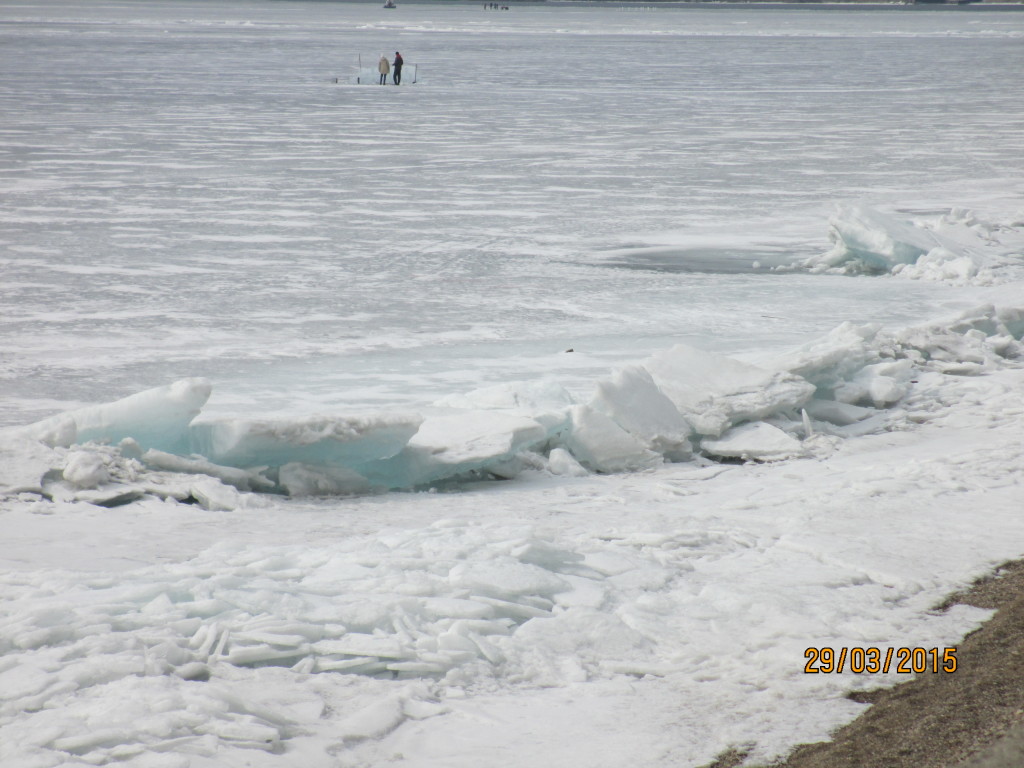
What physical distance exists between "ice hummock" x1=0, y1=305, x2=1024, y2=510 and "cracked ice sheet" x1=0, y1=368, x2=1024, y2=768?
16 centimetres

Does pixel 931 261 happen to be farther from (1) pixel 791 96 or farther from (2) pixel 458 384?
(1) pixel 791 96

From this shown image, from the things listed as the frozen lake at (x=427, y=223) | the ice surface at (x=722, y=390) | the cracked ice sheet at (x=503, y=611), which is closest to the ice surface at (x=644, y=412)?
the ice surface at (x=722, y=390)

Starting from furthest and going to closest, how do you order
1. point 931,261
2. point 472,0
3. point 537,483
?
point 472,0 → point 931,261 → point 537,483

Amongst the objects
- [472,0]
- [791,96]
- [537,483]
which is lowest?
[537,483]

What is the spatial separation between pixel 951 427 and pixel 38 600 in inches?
138

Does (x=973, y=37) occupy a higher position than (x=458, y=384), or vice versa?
(x=973, y=37)

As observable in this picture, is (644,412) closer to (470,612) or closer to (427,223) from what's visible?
(470,612)

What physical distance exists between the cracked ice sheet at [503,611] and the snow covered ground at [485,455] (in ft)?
0.03

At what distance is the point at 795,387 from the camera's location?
191 inches

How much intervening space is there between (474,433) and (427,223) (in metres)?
5.22

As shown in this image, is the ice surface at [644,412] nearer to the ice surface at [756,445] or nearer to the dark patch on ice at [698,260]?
the ice surface at [756,445]

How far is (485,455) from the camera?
4.20 metres

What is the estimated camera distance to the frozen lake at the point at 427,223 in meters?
5.79

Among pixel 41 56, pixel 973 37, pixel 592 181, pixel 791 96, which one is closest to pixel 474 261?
pixel 592 181
